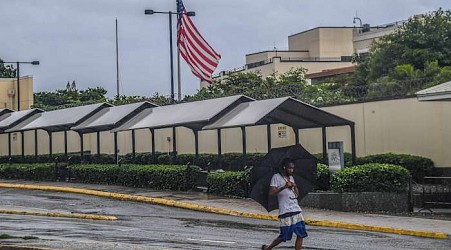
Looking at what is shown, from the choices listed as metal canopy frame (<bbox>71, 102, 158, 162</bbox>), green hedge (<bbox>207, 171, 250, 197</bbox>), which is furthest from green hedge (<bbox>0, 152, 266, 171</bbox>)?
green hedge (<bbox>207, 171, 250, 197</bbox>)

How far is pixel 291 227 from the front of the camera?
14.2 meters

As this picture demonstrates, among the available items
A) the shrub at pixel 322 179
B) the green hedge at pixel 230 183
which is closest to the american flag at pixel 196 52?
the green hedge at pixel 230 183

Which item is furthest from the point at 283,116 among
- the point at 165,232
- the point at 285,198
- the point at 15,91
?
the point at 15,91

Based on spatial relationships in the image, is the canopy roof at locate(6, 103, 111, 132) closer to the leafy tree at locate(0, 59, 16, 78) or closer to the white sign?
the white sign

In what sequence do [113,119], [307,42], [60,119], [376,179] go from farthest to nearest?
[307,42] < [60,119] < [113,119] < [376,179]

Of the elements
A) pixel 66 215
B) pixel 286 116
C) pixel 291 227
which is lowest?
pixel 66 215

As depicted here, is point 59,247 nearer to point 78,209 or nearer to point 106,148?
point 78,209

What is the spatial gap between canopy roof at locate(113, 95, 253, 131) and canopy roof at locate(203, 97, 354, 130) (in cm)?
98

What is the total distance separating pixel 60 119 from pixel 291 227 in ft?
99.5

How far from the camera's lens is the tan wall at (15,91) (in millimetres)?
72188

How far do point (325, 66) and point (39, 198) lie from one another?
7429cm

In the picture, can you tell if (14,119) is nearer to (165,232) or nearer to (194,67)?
(194,67)

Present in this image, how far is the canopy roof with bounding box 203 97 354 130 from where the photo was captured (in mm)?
28281

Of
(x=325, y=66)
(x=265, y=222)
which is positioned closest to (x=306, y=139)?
(x=265, y=222)
